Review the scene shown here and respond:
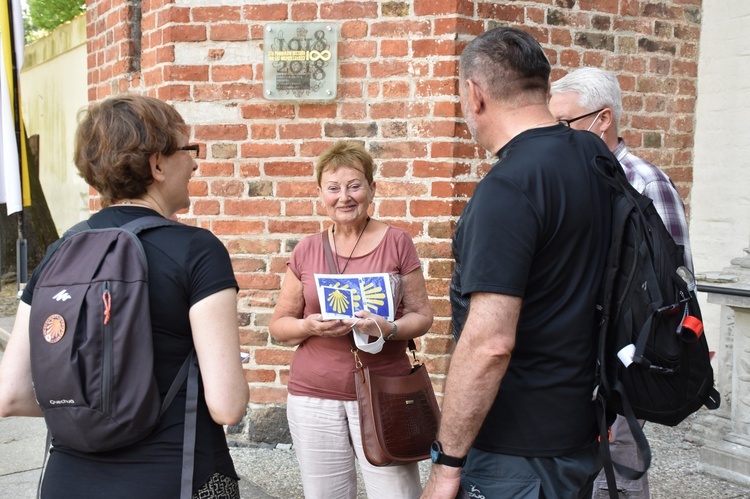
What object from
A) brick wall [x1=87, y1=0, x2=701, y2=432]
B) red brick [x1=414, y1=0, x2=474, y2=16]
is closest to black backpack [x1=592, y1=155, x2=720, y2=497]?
brick wall [x1=87, y1=0, x2=701, y2=432]

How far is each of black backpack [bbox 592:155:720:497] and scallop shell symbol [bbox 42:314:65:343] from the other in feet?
4.30

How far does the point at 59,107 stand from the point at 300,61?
772cm

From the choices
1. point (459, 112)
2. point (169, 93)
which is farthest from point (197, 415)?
point (169, 93)

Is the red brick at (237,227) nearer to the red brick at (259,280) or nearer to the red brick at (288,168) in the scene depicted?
the red brick at (259,280)

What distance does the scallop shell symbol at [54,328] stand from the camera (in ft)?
5.93

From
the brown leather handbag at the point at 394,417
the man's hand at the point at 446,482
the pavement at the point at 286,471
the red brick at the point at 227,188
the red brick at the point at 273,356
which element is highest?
the red brick at the point at 227,188

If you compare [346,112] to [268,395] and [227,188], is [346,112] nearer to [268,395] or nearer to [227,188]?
[227,188]

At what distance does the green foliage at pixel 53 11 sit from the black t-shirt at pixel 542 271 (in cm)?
1366

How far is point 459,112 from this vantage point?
444cm

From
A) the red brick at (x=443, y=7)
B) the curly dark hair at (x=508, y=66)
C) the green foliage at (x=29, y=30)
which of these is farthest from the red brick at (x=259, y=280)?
the green foliage at (x=29, y=30)

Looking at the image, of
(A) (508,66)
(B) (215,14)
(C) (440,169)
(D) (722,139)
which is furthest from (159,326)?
(D) (722,139)

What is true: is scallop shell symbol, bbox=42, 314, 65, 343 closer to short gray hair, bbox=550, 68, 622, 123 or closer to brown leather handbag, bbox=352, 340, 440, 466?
brown leather handbag, bbox=352, 340, 440, 466

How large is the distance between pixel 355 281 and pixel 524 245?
124 cm

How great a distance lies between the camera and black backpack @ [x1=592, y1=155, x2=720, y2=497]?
1.94m
